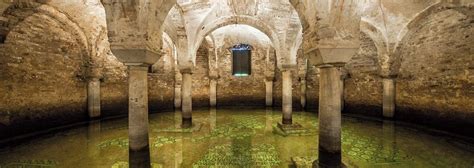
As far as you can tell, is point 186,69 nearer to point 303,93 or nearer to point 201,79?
point 201,79

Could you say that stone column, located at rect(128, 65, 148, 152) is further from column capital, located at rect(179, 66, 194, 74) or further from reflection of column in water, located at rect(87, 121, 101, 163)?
column capital, located at rect(179, 66, 194, 74)

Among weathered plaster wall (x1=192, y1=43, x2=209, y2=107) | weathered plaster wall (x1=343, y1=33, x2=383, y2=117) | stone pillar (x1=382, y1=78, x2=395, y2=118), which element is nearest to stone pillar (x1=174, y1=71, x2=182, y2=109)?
weathered plaster wall (x1=192, y1=43, x2=209, y2=107)

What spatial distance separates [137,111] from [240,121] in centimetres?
540

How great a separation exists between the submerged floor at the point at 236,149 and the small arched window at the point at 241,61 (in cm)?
671

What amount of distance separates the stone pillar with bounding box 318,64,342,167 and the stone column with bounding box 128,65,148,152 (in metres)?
3.06

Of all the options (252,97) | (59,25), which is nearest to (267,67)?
(252,97)

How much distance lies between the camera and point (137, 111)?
3902mm

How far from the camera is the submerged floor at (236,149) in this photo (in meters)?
4.35

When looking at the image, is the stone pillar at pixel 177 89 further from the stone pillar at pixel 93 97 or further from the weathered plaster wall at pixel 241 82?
the stone pillar at pixel 93 97

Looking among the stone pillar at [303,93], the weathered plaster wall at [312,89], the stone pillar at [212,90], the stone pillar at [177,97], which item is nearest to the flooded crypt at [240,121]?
the stone pillar at [177,97]

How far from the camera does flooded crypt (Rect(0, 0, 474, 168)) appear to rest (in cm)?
367

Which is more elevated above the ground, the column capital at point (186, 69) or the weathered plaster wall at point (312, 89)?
the column capital at point (186, 69)

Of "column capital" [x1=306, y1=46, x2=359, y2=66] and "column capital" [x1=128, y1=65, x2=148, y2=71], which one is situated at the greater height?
"column capital" [x1=306, y1=46, x2=359, y2=66]

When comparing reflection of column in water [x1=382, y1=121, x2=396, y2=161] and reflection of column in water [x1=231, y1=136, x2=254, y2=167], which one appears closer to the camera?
reflection of column in water [x1=231, y1=136, x2=254, y2=167]
